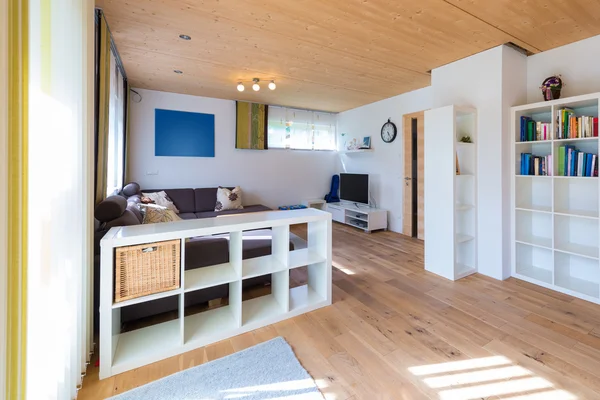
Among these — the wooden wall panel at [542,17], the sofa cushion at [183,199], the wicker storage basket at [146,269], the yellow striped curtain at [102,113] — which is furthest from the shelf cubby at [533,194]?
the sofa cushion at [183,199]

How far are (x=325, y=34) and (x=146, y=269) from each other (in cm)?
246

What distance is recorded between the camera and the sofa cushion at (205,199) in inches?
188

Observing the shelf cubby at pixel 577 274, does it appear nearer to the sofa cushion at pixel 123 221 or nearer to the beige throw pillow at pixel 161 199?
the sofa cushion at pixel 123 221

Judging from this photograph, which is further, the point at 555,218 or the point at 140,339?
the point at 555,218

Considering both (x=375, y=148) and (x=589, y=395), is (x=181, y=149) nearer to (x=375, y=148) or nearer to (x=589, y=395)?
(x=375, y=148)

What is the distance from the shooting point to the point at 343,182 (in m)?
5.90

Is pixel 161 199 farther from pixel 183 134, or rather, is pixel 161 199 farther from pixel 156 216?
pixel 156 216

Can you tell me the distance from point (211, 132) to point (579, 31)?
4.89 m

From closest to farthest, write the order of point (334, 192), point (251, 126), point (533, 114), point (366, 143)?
point (533, 114) < point (251, 126) < point (366, 143) < point (334, 192)

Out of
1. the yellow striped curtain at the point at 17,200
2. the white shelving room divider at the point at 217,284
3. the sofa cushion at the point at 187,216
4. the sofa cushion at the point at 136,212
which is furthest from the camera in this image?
the sofa cushion at the point at 187,216

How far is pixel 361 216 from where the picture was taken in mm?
5219

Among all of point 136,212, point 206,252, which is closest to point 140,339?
point 206,252

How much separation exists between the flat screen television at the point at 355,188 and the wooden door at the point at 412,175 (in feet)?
2.42

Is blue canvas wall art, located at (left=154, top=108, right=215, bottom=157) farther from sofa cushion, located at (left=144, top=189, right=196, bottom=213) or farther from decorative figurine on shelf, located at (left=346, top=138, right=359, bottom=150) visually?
decorative figurine on shelf, located at (left=346, top=138, right=359, bottom=150)
